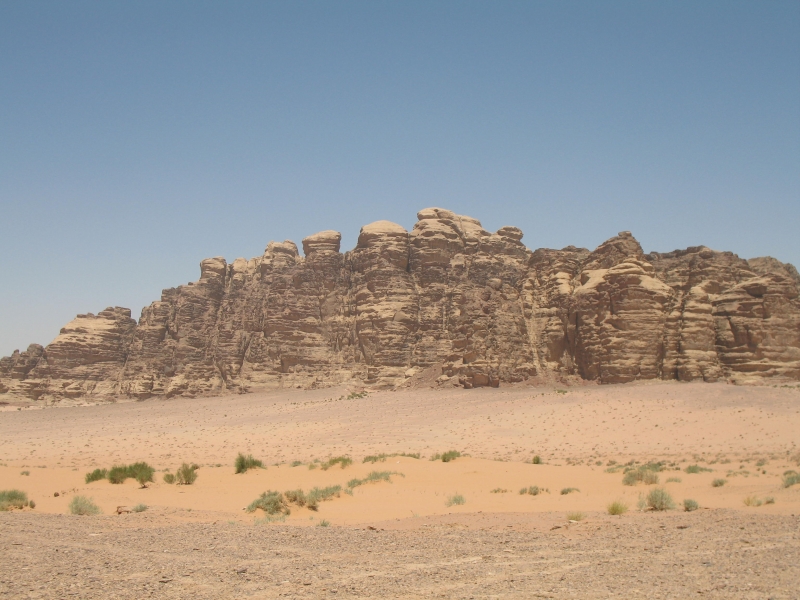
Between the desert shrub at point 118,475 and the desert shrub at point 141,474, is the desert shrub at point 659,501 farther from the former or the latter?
the desert shrub at point 118,475

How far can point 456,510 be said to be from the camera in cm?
1255

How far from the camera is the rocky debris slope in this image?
36469mm

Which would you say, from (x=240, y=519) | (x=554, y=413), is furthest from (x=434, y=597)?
(x=554, y=413)

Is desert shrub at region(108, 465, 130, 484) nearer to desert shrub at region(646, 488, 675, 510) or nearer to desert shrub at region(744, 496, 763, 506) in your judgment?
desert shrub at region(646, 488, 675, 510)

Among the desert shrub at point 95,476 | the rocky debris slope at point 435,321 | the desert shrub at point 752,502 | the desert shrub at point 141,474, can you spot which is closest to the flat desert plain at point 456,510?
the desert shrub at point 752,502

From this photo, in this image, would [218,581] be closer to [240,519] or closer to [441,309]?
[240,519]

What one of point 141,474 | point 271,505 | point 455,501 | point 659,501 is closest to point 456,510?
point 455,501

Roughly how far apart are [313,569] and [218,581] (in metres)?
1.03

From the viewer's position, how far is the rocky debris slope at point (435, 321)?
120 ft

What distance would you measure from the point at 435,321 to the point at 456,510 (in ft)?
139

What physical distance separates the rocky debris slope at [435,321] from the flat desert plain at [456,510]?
390cm

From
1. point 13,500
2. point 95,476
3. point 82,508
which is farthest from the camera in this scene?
point 95,476

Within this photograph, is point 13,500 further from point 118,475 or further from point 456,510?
point 456,510

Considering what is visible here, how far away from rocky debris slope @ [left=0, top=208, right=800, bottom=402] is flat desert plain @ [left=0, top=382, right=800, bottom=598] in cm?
390
